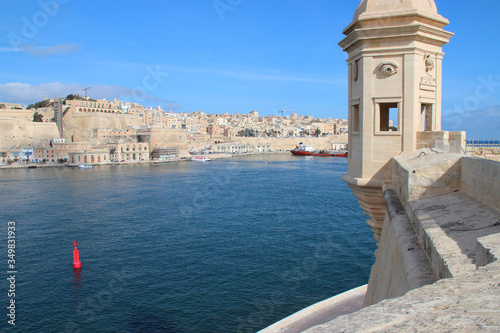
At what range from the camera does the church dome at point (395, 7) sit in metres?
3.97

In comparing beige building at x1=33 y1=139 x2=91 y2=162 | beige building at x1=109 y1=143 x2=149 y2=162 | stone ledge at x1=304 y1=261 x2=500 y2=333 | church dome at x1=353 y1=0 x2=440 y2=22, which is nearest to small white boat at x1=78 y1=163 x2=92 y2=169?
beige building at x1=33 y1=139 x2=91 y2=162

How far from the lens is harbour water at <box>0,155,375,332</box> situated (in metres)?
8.60

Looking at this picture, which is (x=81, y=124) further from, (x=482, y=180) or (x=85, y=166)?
(x=482, y=180)

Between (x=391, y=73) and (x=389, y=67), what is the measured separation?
62mm

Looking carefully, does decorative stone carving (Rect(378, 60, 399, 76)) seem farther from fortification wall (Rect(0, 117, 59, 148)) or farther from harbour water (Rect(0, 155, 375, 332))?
fortification wall (Rect(0, 117, 59, 148))

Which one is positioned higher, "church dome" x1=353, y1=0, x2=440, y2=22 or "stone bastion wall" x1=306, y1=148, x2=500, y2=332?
"church dome" x1=353, y1=0, x2=440, y2=22

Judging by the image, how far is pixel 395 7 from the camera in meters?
4.03

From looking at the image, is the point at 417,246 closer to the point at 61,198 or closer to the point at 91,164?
the point at 61,198

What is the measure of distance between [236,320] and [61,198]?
1773 centimetres

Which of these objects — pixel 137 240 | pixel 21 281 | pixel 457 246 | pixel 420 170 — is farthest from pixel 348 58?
pixel 137 240

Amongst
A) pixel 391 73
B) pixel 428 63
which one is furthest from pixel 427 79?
pixel 391 73

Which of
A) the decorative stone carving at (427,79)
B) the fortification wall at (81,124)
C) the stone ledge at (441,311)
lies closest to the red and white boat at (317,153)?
the fortification wall at (81,124)

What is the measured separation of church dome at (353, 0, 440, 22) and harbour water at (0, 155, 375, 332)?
6094mm

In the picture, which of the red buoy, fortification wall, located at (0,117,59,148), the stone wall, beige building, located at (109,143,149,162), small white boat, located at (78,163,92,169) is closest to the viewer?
the stone wall
